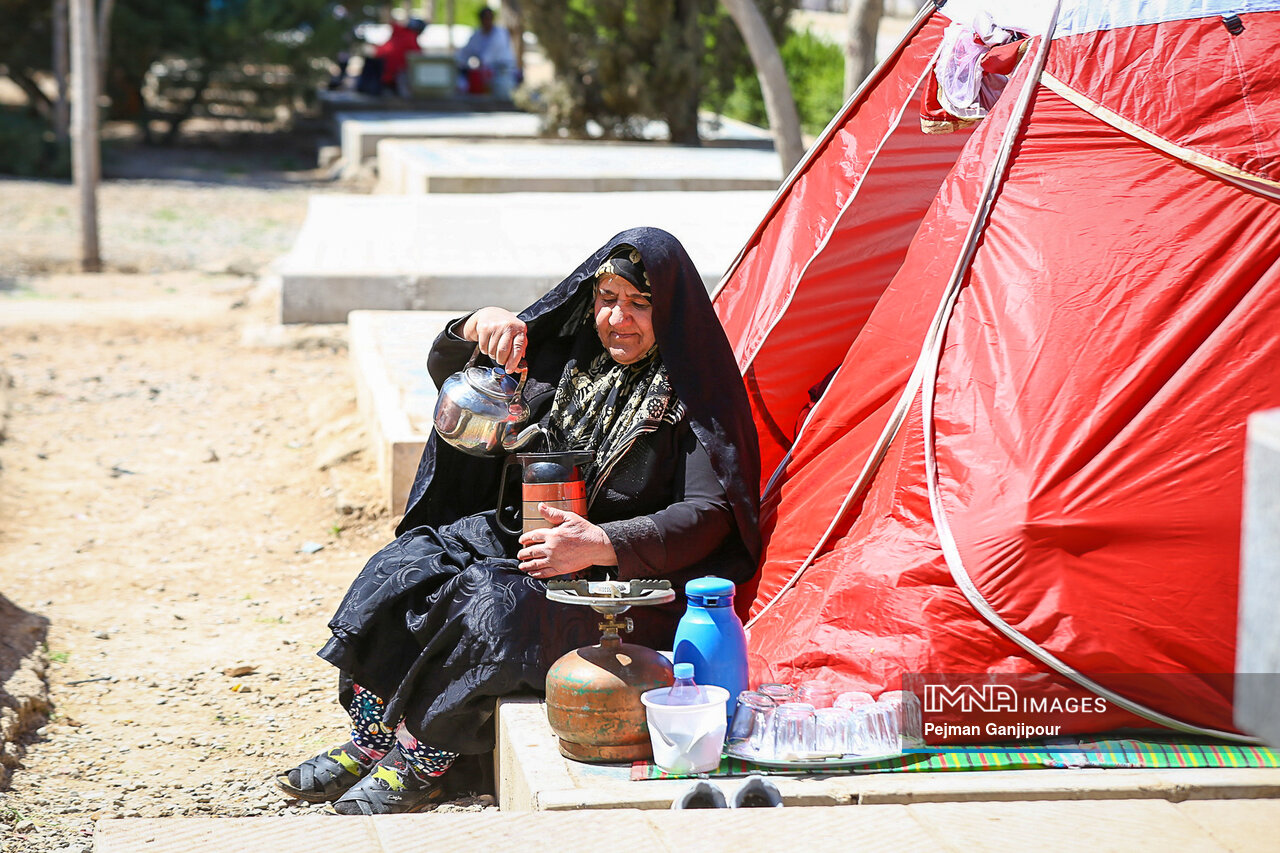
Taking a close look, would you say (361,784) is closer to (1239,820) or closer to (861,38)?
(1239,820)

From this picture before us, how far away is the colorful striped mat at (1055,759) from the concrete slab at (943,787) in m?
0.03

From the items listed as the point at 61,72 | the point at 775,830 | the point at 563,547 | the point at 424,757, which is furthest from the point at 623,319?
the point at 61,72

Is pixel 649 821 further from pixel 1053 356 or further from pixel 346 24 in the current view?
pixel 346 24

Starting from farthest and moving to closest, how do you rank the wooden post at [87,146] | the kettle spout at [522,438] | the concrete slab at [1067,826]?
the wooden post at [87,146], the kettle spout at [522,438], the concrete slab at [1067,826]

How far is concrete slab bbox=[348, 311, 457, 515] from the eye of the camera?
498 centimetres

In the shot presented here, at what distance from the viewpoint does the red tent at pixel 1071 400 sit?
265cm

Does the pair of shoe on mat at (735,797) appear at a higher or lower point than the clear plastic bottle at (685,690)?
lower

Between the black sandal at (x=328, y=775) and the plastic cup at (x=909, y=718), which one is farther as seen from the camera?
the black sandal at (x=328, y=775)

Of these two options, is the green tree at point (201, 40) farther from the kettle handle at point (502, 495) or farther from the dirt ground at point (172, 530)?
the kettle handle at point (502, 495)

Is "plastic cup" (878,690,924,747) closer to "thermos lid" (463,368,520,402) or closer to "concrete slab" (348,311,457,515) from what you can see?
"thermos lid" (463,368,520,402)

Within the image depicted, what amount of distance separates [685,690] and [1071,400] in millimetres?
993

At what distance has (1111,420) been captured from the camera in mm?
2717

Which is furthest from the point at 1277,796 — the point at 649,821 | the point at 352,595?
the point at 352,595

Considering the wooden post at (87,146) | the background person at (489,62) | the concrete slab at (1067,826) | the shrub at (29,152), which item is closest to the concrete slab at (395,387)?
the concrete slab at (1067,826)
